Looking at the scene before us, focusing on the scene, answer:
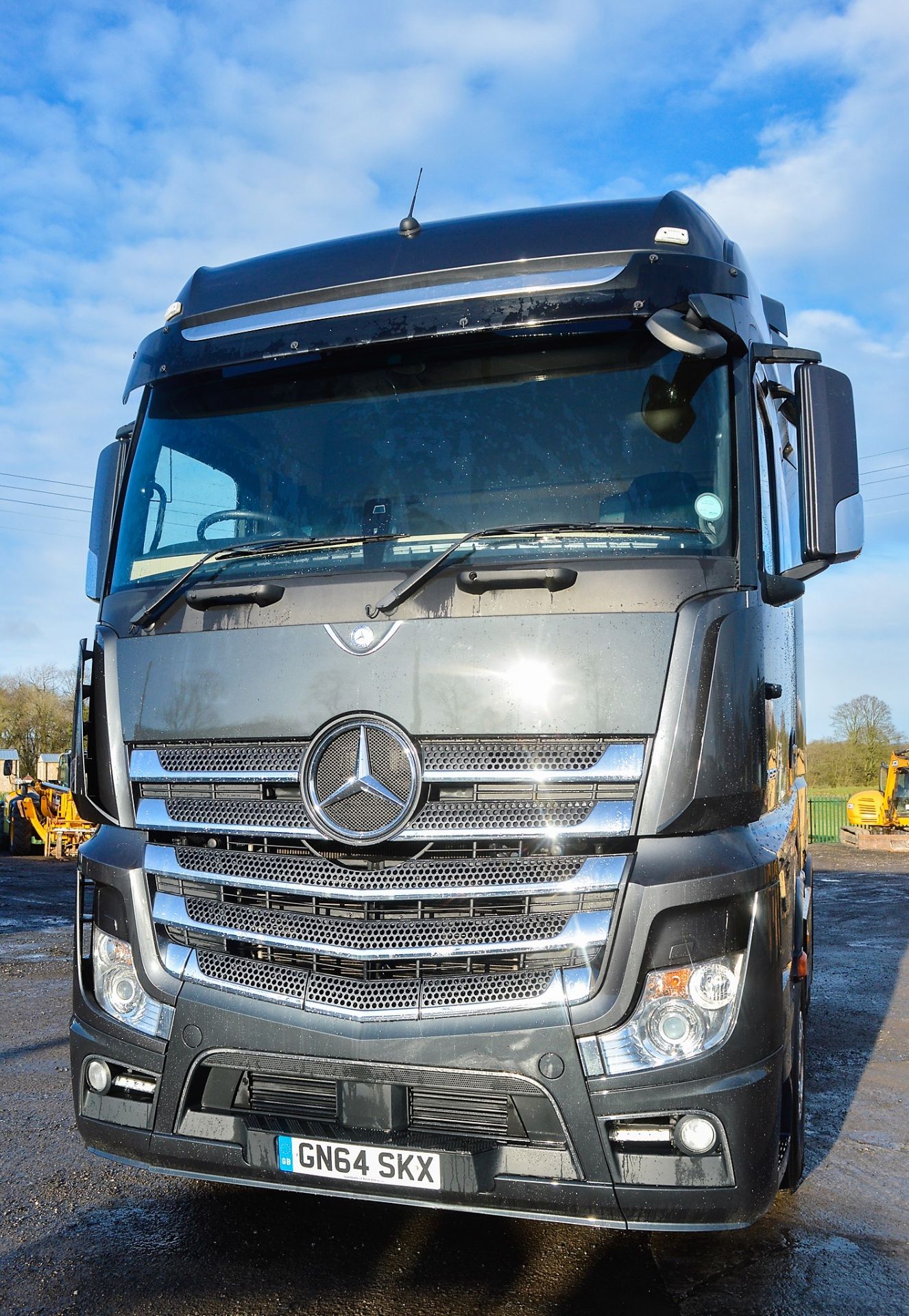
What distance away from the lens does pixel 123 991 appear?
3.25 meters

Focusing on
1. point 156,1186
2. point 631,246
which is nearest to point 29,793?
point 156,1186

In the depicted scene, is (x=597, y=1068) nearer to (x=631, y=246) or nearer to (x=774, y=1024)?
(x=774, y=1024)

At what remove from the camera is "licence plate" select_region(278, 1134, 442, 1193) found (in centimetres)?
278

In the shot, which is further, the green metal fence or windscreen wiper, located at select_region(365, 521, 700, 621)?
the green metal fence

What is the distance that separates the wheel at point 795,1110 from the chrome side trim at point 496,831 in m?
0.96

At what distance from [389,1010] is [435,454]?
1679 mm

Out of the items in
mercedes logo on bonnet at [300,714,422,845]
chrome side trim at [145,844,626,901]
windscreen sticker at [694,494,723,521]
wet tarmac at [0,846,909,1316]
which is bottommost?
wet tarmac at [0,846,909,1316]

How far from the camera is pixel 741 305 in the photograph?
11.2 feet

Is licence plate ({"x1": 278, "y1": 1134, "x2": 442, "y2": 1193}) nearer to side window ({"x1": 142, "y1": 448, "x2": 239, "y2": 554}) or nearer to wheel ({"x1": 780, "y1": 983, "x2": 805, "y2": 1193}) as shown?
wheel ({"x1": 780, "y1": 983, "x2": 805, "y2": 1193})

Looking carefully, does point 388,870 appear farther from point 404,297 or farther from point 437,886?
point 404,297

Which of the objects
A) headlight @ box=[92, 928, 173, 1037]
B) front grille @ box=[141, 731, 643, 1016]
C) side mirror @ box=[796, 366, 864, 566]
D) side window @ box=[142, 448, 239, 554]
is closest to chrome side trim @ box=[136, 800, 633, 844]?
front grille @ box=[141, 731, 643, 1016]

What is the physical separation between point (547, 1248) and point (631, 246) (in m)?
3.15

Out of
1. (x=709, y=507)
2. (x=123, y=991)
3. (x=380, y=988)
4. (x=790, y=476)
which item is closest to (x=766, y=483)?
(x=709, y=507)

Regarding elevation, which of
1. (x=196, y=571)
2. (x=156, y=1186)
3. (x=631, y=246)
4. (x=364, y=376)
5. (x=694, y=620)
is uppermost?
(x=631, y=246)
